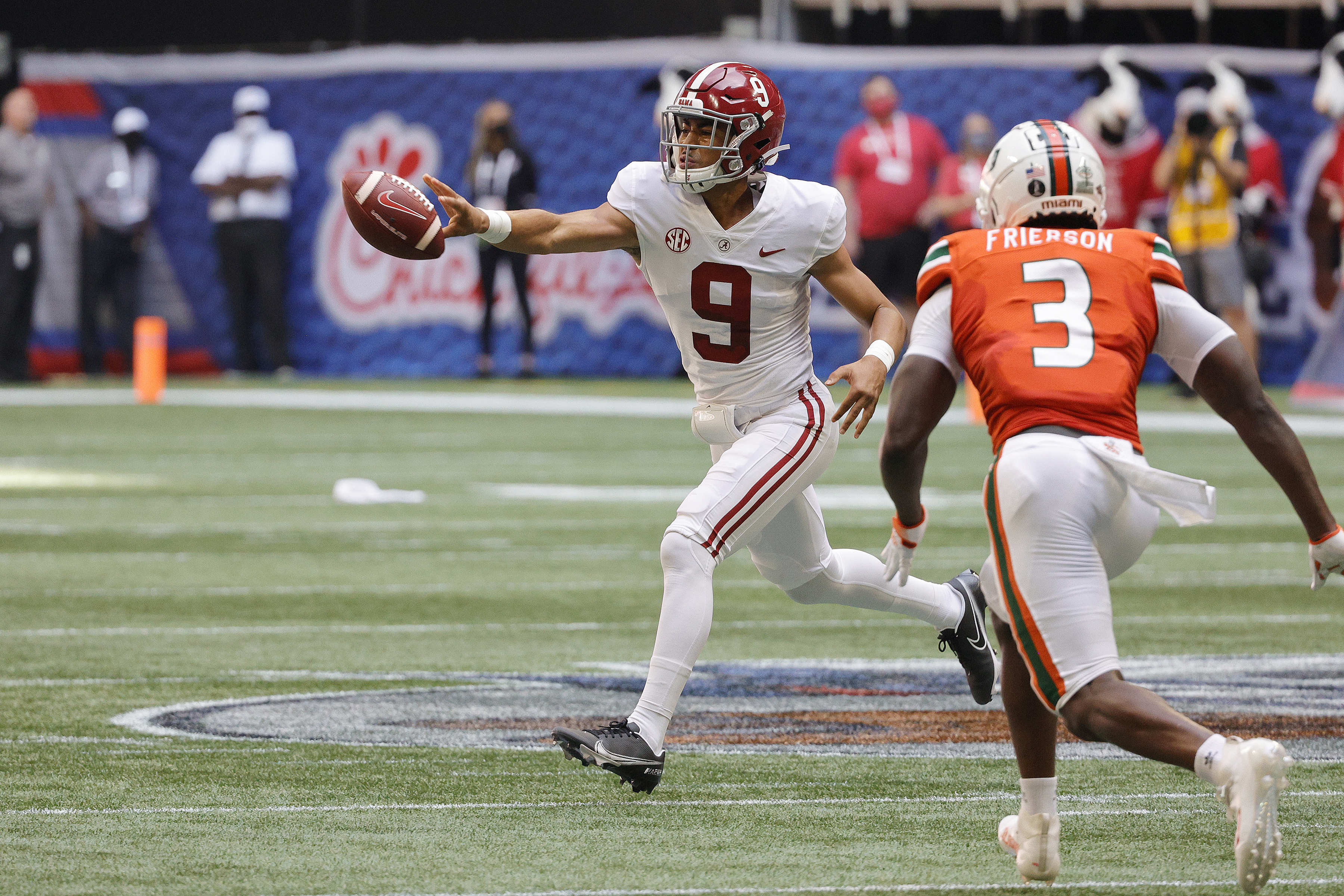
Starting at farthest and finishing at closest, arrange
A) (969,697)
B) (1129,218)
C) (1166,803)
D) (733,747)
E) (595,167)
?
(595,167) < (1129,218) < (969,697) < (733,747) < (1166,803)

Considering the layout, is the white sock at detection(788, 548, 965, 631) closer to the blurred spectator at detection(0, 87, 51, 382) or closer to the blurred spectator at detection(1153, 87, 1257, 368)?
the blurred spectator at detection(1153, 87, 1257, 368)

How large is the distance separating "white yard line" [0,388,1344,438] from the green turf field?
5.48 ft

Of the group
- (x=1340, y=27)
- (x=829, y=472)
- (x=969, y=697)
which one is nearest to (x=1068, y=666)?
(x=969, y=697)

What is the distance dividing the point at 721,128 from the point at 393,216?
35.3 inches

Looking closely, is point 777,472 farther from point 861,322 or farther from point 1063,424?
point 1063,424

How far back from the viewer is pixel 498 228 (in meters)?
5.71

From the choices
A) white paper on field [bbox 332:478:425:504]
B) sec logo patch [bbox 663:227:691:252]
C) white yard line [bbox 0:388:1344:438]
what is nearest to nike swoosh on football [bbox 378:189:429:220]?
sec logo patch [bbox 663:227:691:252]

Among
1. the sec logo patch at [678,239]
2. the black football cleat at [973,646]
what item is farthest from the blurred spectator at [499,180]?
the sec logo patch at [678,239]

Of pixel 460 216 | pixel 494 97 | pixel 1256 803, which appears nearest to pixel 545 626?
pixel 460 216

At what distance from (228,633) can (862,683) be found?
95.5 inches

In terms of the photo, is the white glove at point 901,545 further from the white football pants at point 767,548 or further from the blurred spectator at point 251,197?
the blurred spectator at point 251,197

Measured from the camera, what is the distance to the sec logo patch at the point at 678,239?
598 cm

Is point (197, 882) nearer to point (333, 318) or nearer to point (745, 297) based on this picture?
point (745, 297)

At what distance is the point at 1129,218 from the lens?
63.2 feet
